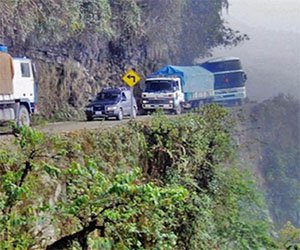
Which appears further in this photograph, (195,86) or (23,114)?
(195,86)

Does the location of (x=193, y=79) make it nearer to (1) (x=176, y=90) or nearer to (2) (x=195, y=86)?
(2) (x=195, y=86)

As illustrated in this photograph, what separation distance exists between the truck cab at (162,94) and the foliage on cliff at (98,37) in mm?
1535

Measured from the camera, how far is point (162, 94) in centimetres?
1539

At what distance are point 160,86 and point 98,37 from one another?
2.18 meters

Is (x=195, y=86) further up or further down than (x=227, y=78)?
further down

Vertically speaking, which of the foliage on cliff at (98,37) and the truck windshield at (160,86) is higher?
the foliage on cliff at (98,37)

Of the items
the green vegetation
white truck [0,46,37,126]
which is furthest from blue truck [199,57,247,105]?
white truck [0,46,37,126]

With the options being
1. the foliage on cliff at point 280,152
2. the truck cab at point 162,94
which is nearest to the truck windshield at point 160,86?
the truck cab at point 162,94

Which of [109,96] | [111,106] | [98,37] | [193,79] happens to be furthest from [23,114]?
[193,79]

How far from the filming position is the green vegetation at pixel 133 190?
3727 millimetres

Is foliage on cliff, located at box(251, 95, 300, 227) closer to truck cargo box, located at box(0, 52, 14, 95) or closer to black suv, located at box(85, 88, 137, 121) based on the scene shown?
black suv, located at box(85, 88, 137, 121)

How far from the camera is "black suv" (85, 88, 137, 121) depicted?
12594mm

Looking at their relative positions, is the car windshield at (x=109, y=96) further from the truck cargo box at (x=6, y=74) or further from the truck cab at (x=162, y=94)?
the truck cargo box at (x=6, y=74)

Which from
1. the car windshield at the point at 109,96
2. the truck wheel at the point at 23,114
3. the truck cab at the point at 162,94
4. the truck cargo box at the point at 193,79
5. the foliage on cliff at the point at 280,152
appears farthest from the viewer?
the truck cargo box at the point at 193,79
